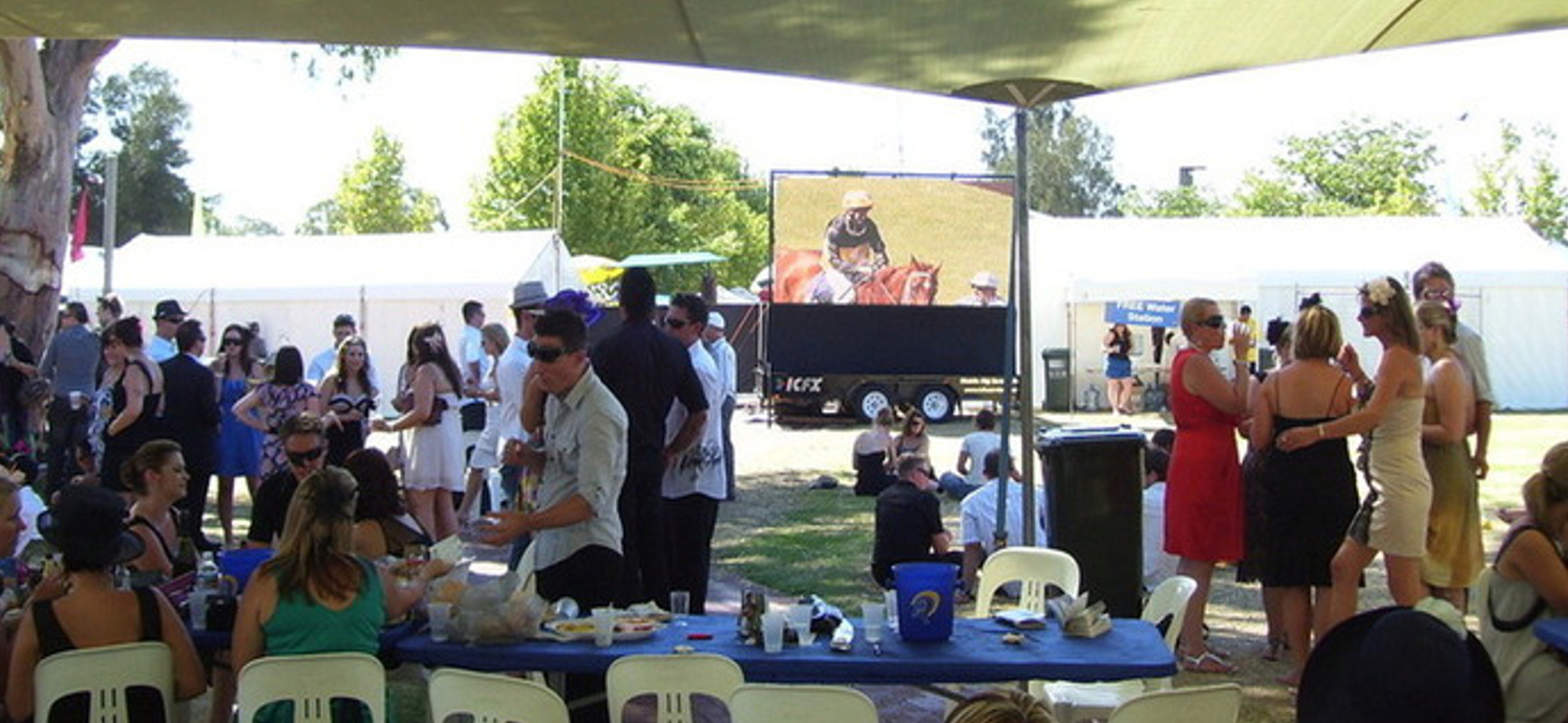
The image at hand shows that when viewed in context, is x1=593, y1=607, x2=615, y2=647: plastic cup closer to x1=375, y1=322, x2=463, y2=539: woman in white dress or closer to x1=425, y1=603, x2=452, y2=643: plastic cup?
x1=425, y1=603, x2=452, y2=643: plastic cup

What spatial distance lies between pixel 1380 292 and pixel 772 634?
300cm

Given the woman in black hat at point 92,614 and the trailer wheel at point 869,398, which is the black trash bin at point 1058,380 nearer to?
the trailer wheel at point 869,398

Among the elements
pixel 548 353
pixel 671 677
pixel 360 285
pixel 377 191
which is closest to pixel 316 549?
pixel 548 353

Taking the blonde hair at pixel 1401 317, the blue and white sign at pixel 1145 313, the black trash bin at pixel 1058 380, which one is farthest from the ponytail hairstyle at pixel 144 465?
the black trash bin at pixel 1058 380

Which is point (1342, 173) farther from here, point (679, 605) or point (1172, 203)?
point (679, 605)

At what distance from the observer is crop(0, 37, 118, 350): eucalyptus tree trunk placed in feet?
41.1

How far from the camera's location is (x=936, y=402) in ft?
71.8

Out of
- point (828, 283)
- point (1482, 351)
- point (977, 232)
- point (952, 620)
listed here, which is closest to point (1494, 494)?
point (977, 232)

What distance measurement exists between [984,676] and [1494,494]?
35.0 ft

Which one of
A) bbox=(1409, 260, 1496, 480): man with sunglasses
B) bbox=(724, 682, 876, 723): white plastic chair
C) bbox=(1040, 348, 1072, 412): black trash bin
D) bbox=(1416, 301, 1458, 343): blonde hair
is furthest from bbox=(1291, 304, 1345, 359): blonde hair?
bbox=(1040, 348, 1072, 412): black trash bin

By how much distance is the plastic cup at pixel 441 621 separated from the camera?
4293 mm

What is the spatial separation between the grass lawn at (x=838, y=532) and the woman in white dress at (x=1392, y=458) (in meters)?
0.65

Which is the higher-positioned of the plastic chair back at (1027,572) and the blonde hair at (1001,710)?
the blonde hair at (1001,710)

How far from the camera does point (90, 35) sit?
522 centimetres
